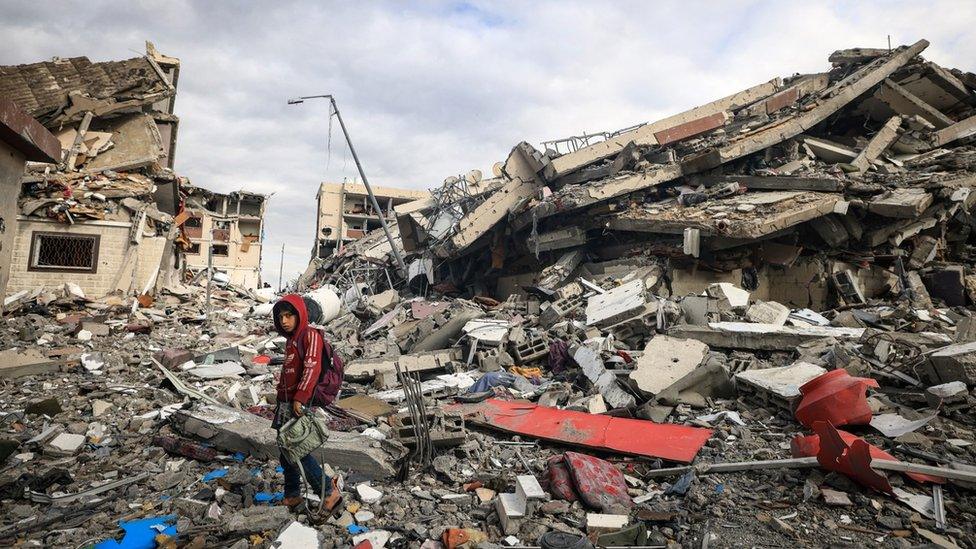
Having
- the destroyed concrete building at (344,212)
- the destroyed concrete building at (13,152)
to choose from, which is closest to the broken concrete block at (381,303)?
the destroyed concrete building at (13,152)

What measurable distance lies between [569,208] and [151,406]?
832 cm

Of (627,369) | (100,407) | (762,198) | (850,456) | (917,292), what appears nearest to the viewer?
(850,456)

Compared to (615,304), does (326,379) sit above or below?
below

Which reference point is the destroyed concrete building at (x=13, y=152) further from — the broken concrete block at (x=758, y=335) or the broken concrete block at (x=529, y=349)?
the broken concrete block at (x=758, y=335)

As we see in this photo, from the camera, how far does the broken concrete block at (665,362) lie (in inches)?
221

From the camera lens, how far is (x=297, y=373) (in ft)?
11.1

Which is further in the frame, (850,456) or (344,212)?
(344,212)

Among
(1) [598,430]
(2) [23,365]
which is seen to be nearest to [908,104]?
(1) [598,430]

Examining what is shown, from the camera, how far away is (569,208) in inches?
432

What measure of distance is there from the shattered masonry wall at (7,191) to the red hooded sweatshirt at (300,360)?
16.3ft

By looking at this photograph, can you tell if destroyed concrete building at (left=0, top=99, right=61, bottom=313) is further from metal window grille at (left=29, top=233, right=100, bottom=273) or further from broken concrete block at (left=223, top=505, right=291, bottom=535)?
metal window grille at (left=29, top=233, right=100, bottom=273)

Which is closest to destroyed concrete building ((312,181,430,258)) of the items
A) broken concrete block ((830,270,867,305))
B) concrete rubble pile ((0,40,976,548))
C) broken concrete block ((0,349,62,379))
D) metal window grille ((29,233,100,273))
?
concrete rubble pile ((0,40,976,548))

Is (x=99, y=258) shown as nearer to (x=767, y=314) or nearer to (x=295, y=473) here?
(x=295, y=473)

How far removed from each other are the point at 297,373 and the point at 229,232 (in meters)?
33.7
